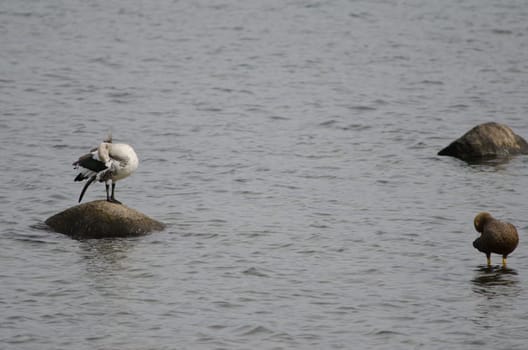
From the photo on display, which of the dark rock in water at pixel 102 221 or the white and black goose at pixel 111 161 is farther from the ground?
the white and black goose at pixel 111 161

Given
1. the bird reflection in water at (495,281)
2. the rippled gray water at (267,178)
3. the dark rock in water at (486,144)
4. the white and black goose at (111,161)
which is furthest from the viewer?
the dark rock in water at (486,144)

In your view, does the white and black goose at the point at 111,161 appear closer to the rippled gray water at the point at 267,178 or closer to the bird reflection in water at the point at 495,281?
the rippled gray water at the point at 267,178

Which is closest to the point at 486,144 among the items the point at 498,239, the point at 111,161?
the point at 498,239

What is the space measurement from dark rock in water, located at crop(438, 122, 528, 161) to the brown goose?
20.8 feet

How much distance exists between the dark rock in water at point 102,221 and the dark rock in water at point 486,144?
7859 millimetres

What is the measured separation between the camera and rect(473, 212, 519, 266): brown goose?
14.6 m

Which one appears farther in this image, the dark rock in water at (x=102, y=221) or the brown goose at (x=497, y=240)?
the dark rock in water at (x=102, y=221)

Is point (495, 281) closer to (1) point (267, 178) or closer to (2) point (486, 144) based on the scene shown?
(1) point (267, 178)

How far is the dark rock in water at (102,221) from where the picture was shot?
15.8 m

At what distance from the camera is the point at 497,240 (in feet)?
47.8

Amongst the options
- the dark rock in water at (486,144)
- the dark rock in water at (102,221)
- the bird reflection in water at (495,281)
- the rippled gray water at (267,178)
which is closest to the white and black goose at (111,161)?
the dark rock in water at (102,221)

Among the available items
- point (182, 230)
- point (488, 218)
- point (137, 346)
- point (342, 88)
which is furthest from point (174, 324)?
point (342, 88)

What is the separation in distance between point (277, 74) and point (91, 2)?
12.4m

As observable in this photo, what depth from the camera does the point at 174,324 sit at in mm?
12742
